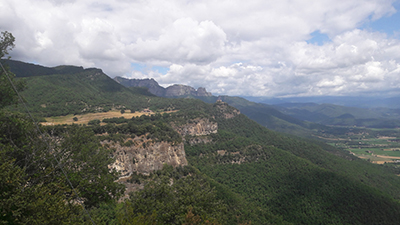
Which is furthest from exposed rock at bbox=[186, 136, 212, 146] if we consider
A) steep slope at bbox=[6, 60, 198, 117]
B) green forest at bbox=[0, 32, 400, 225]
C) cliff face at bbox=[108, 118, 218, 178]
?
steep slope at bbox=[6, 60, 198, 117]

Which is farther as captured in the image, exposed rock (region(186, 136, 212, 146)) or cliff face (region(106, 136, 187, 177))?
exposed rock (region(186, 136, 212, 146))

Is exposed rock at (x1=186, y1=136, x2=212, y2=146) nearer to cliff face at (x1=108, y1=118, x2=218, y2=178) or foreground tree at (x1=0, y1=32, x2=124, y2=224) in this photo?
cliff face at (x1=108, y1=118, x2=218, y2=178)

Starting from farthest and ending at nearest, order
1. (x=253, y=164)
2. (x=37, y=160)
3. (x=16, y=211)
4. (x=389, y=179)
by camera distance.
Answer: (x=389, y=179) < (x=253, y=164) < (x=37, y=160) < (x=16, y=211)

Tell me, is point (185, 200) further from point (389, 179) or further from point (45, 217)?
point (389, 179)

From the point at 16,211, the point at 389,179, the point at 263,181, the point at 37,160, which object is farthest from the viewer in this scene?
the point at 389,179

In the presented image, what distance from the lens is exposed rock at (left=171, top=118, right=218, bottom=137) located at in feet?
370

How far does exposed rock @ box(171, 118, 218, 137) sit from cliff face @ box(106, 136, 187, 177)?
4600 cm

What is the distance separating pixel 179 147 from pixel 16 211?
56.2 meters

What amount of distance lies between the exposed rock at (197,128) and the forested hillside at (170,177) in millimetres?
722

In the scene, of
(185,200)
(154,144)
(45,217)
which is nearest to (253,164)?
(154,144)

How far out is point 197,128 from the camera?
393 feet

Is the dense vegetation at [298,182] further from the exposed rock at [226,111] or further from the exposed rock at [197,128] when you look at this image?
the exposed rock at [226,111]

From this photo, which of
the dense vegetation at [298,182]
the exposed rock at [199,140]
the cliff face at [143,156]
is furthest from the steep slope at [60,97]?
the dense vegetation at [298,182]

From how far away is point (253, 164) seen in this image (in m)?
90.6
